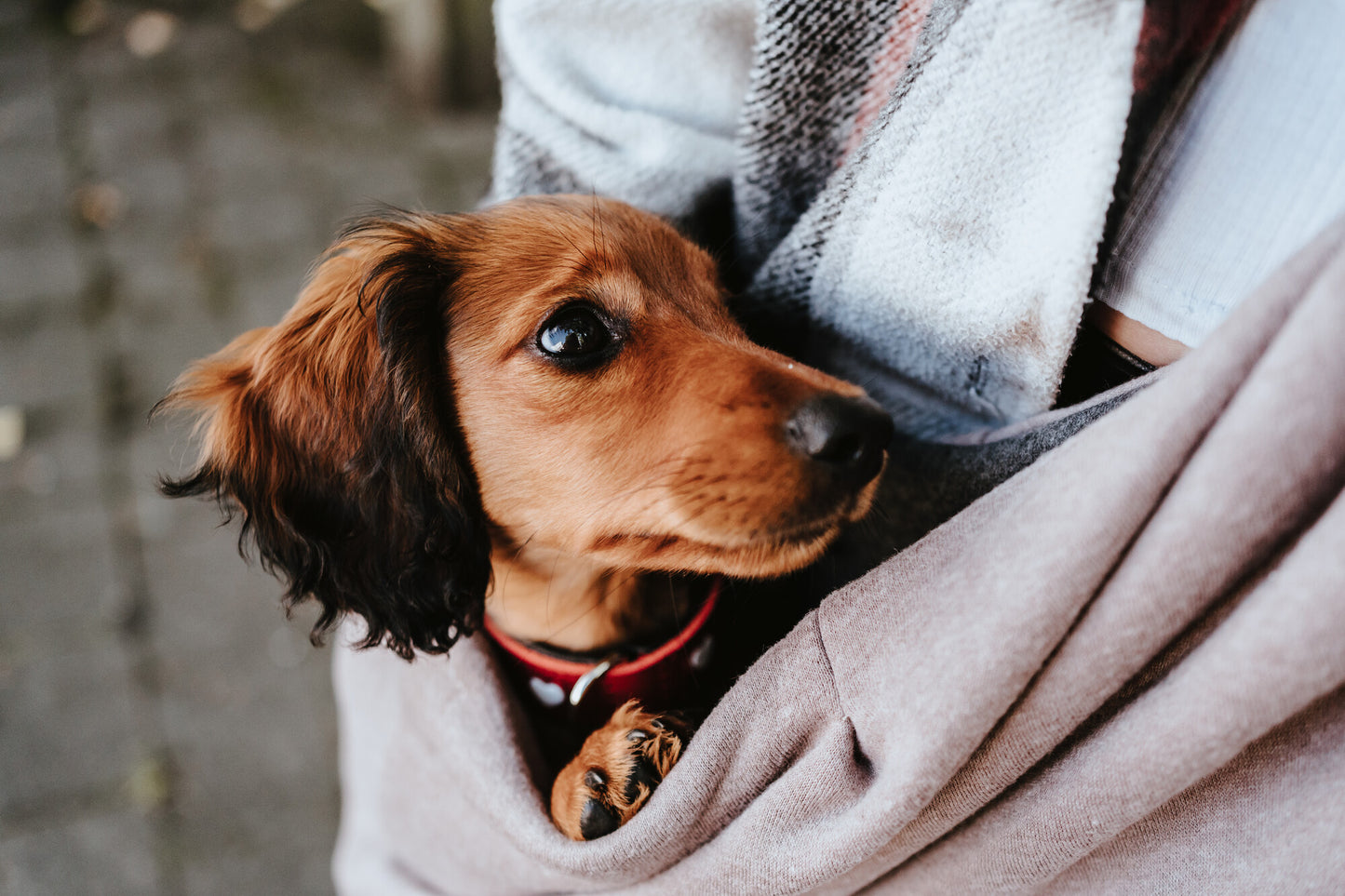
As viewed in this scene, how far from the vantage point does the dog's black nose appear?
41.2 inches

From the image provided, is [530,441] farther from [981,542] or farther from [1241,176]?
[1241,176]

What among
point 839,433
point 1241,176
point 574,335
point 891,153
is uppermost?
point 1241,176

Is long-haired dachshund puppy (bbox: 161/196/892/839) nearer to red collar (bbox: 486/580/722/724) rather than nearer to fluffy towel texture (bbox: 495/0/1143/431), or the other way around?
red collar (bbox: 486/580/722/724)

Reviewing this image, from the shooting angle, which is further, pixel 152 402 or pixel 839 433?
pixel 152 402

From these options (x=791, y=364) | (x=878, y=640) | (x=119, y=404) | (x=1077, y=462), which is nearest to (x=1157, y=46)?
(x=1077, y=462)

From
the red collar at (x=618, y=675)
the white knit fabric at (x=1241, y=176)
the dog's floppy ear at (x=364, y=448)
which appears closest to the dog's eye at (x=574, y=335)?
the dog's floppy ear at (x=364, y=448)

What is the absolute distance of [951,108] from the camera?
94 centimetres

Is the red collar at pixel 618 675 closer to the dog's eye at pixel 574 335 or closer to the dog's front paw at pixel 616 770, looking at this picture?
the dog's front paw at pixel 616 770

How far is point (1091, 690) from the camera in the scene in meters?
0.79

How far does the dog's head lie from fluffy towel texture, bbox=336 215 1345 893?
235mm

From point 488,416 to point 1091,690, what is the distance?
2.79 ft

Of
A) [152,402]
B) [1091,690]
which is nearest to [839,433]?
[1091,690]

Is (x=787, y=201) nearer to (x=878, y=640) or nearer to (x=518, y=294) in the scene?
(x=518, y=294)

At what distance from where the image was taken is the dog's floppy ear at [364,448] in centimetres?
125
